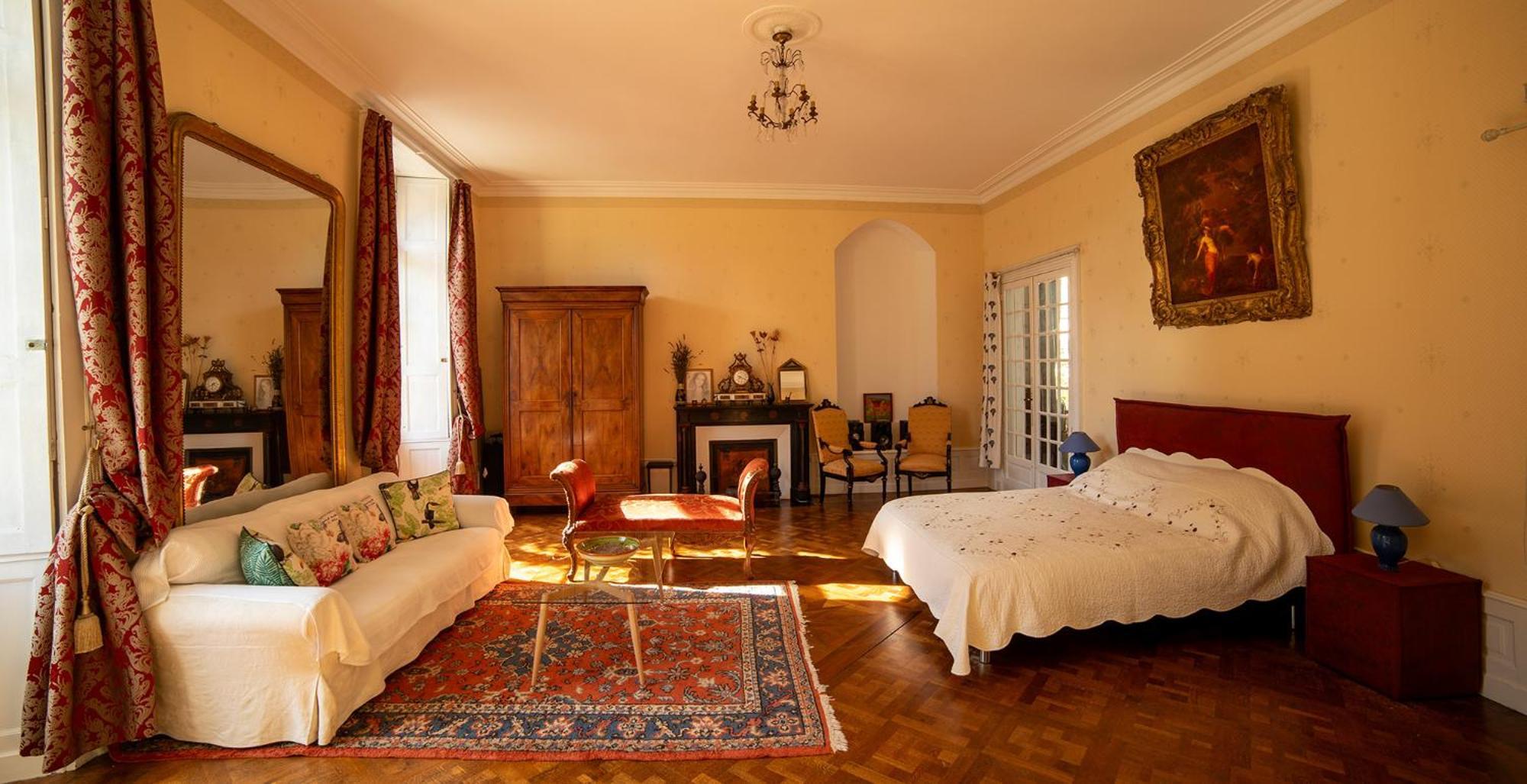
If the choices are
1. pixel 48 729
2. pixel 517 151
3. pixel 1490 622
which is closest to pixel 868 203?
pixel 517 151

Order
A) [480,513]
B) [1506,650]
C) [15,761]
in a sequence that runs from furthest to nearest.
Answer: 1. [480,513]
2. [1506,650]
3. [15,761]

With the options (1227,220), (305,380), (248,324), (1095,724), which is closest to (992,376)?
(1227,220)

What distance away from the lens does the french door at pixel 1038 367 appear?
Result: 19.2 feet

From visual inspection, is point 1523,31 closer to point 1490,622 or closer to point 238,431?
point 1490,622

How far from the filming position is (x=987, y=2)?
11.3ft

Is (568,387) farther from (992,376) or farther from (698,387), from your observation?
(992,376)

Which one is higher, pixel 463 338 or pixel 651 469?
pixel 463 338

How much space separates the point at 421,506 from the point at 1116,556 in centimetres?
383

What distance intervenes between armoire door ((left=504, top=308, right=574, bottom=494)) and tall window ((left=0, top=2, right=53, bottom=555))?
Answer: 12.9 ft

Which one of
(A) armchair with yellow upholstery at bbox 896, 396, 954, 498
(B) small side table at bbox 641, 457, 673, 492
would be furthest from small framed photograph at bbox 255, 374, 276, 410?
(A) armchair with yellow upholstery at bbox 896, 396, 954, 498

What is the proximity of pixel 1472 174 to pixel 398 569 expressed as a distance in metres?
5.18

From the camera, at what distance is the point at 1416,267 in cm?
304

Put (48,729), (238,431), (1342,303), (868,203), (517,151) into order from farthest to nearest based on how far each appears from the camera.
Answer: (868,203), (517,151), (1342,303), (238,431), (48,729)

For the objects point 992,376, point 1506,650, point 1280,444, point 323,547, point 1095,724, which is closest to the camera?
point 1095,724
